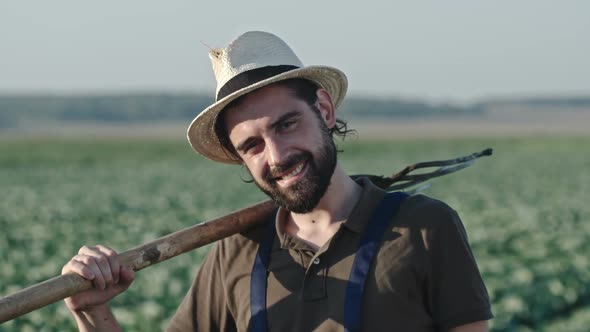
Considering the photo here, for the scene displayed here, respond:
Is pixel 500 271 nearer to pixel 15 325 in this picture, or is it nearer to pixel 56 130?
pixel 15 325

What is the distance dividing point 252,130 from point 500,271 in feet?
19.3

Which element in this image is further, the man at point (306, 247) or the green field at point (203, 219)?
the green field at point (203, 219)

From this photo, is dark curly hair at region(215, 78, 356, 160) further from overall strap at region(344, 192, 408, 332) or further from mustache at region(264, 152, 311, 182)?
overall strap at region(344, 192, 408, 332)

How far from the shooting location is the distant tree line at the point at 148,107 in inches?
5123

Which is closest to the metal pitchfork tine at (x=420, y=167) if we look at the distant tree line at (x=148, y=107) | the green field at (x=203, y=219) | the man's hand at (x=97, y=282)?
the man's hand at (x=97, y=282)

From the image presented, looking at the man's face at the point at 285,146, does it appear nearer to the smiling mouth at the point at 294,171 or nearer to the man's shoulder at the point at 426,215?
the smiling mouth at the point at 294,171

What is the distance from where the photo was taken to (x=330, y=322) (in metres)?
2.62

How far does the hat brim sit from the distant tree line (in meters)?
125

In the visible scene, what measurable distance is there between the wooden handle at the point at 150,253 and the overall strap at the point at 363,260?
0.46 metres

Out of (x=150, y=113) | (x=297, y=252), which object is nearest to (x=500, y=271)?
(x=297, y=252)

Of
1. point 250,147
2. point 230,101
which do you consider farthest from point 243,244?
point 230,101

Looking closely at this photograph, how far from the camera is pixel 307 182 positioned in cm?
270

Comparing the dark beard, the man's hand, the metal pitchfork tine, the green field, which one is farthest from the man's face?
the green field

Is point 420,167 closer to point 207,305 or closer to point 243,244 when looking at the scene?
point 243,244
